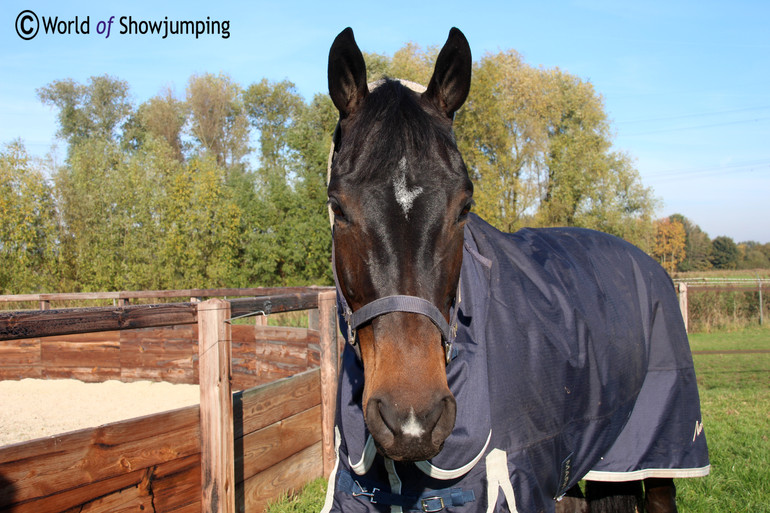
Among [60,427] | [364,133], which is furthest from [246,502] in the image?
[60,427]

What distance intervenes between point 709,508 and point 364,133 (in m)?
3.64

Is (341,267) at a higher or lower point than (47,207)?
lower

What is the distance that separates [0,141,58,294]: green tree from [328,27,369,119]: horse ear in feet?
60.0

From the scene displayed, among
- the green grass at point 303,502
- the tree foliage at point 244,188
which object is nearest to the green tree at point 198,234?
the tree foliage at point 244,188

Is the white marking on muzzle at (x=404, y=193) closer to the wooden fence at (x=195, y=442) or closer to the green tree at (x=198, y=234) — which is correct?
the wooden fence at (x=195, y=442)

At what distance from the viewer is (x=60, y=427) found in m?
5.91

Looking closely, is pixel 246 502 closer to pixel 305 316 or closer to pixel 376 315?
pixel 376 315

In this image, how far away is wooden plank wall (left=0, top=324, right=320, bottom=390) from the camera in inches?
259

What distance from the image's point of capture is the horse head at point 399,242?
1.34 meters

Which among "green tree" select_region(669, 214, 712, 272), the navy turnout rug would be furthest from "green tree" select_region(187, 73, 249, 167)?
"green tree" select_region(669, 214, 712, 272)

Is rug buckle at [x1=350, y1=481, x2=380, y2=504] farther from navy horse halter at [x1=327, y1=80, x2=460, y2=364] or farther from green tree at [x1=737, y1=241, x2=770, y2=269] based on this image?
green tree at [x1=737, y1=241, x2=770, y2=269]

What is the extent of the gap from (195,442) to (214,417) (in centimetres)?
18

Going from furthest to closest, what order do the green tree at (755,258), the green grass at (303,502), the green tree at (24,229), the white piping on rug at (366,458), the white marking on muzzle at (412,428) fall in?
the green tree at (755,258) → the green tree at (24,229) → the green grass at (303,502) → the white piping on rug at (366,458) → the white marking on muzzle at (412,428)

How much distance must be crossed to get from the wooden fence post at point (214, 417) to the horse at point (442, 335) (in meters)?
1.11
